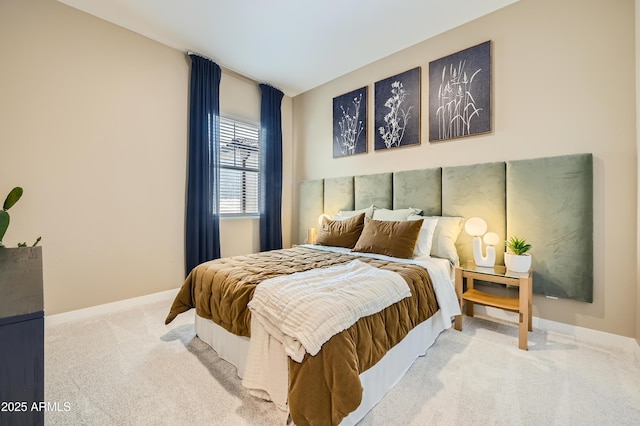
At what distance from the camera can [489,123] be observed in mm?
2676

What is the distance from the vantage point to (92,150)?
2.72m

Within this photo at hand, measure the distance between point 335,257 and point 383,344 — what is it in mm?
1072

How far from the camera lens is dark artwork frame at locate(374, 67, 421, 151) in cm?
Result: 319

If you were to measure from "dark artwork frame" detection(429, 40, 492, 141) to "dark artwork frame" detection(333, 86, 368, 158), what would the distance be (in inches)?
36.6

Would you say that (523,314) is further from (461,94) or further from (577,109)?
(461,94)

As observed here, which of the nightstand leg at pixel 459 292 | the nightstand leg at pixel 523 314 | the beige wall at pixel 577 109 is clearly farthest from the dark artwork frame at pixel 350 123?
the nightstand leg at pixel 523 314

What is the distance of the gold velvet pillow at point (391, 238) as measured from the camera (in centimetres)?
244

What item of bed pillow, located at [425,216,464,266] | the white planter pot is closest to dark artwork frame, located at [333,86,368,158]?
bed pillow, located at [425,216,464,266]

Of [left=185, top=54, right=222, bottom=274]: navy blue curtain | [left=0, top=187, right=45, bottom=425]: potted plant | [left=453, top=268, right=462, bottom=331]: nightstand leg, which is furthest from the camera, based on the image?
[left=185, top=54, right=222, bottom=274]: navy blue curtain

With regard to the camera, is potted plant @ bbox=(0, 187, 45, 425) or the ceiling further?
the ceiling

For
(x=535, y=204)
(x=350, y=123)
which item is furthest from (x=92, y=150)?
(x=535, y=204)

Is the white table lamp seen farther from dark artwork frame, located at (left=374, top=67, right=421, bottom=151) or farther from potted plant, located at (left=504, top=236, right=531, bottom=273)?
dark artwork frame, located at (left=374, top=67, right=421, bottom=151)

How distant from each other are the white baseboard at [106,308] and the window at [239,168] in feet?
4.22

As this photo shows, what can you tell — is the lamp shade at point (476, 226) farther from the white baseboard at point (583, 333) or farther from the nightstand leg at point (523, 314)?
the white baseboard at point (583, 333)
